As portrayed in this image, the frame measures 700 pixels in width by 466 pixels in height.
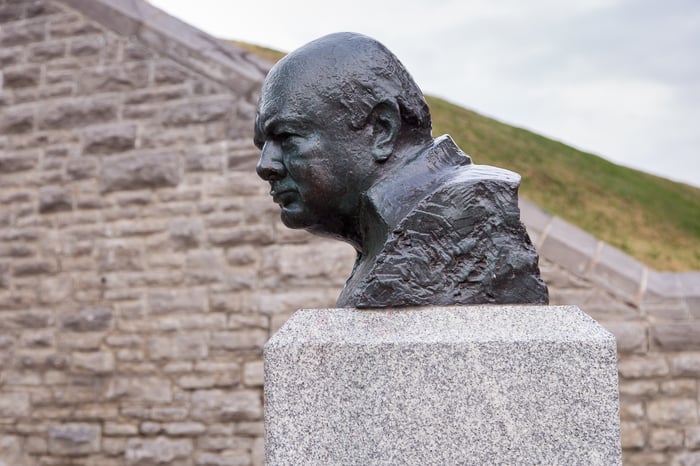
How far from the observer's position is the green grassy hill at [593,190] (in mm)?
9211

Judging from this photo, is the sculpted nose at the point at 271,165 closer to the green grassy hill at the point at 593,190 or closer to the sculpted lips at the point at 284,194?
the sculpted lips at the point at 284,194

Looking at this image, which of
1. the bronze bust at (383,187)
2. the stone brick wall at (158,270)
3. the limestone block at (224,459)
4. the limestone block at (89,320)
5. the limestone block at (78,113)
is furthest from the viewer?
the limestone block at (78,113)

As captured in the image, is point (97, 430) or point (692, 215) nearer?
point (97, 430)

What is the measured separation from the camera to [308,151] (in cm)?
255

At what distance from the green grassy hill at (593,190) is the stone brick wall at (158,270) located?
2.83 metres

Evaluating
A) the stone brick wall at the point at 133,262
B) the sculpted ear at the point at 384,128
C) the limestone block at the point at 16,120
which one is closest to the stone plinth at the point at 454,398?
the sculpted ear at the point at 384,128

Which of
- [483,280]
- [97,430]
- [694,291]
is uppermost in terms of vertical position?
[483,280]

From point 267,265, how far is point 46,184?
6.91ft

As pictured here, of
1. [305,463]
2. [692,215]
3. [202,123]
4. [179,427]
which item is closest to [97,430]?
[179,427]

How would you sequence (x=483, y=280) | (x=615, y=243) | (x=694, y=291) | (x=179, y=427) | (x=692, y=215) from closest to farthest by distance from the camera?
(x=483, y=280), (x=694, y=291), (x=179, y=427), (x=615, y=243), (x=692, y=215)

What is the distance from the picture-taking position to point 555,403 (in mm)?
2381

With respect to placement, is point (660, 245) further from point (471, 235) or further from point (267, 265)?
point (471, 235)

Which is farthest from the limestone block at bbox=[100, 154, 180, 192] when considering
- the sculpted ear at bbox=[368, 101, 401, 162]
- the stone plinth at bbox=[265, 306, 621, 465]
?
the stone plinth at bbox=[265, 306, 621, 465]

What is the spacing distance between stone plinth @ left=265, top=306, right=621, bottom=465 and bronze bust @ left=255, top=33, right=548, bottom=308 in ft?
0.54
